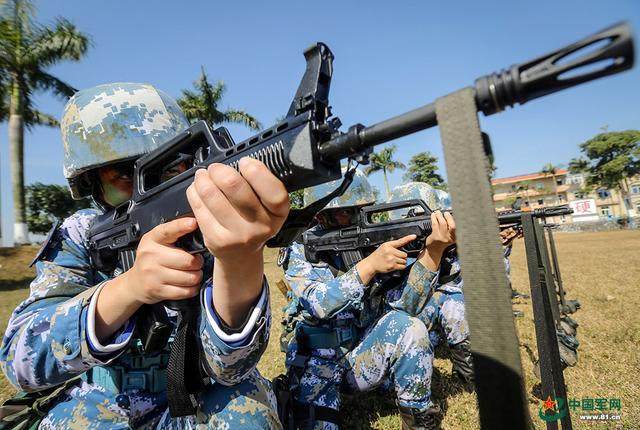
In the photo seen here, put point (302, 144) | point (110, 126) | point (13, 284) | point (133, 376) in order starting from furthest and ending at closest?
point (13, 284)
point (110, 126)
point (133, 376)
point (302, 144)

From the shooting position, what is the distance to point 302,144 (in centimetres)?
110

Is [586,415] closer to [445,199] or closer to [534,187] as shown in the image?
[445,199]

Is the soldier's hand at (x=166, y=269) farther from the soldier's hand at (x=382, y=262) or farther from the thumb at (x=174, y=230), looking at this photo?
the soldier's hand at (x=382, y=262)

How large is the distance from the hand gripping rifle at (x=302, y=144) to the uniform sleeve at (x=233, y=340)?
0.61ft

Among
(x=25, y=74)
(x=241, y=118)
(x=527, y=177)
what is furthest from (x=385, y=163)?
(x=527, y=177)

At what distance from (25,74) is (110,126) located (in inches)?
740

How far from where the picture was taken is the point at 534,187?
65.3m

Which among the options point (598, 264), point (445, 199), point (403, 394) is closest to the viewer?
point (403, 394)

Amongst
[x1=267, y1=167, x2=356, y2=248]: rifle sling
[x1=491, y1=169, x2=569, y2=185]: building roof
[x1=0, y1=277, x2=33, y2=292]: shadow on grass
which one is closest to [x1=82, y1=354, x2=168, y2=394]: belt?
[x1=267, y1=167, x2=356, y2=248]: rifle sling

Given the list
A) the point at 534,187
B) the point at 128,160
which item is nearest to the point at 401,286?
the point at 128,160

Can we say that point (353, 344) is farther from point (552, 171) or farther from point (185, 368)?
point (552, 171)

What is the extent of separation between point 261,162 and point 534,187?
7597 cm

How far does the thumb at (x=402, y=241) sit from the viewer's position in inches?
130

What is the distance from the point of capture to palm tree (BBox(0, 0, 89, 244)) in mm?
14859
